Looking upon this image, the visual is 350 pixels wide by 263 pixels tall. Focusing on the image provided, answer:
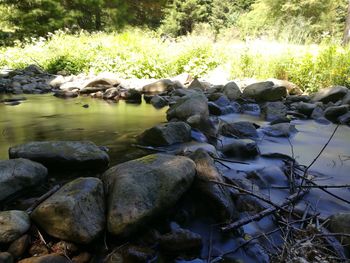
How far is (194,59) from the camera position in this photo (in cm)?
910

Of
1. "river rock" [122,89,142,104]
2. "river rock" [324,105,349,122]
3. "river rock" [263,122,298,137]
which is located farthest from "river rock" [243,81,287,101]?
"river rock" [122,89,142,104]

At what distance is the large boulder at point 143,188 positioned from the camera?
200 cm

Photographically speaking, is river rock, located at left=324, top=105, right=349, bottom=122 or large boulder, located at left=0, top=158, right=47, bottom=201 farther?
river rock, located at left=324, top=105, right=349, bottom=122

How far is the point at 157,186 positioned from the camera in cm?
219

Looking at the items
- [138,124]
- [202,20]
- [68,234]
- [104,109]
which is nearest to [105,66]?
[104,109]

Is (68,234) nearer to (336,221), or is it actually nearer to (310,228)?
(310,228)

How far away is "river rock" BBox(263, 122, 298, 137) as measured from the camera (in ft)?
14.1

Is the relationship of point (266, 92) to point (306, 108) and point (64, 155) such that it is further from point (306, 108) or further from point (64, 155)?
point (64, 155)

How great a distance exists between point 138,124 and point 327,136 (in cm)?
241

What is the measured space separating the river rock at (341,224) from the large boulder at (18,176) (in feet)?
6.47

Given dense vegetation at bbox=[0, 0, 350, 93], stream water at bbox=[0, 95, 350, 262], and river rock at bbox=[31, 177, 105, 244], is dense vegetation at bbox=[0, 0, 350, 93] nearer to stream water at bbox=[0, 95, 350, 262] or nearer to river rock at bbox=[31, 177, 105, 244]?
stream water at bbox=[0, 95, 350, 262]

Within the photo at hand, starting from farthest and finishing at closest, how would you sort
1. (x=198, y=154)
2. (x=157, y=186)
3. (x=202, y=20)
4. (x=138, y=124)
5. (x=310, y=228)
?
1. (x=202, y=20)
2. (x=138, y=124)
3. (x=198, y=154)
4. (x=157, y=186)
5. (x=310, y=228)

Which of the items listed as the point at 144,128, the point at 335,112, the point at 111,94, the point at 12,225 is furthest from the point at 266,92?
the point at 12,225

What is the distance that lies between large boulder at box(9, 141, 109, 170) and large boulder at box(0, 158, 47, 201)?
0.23 meters
